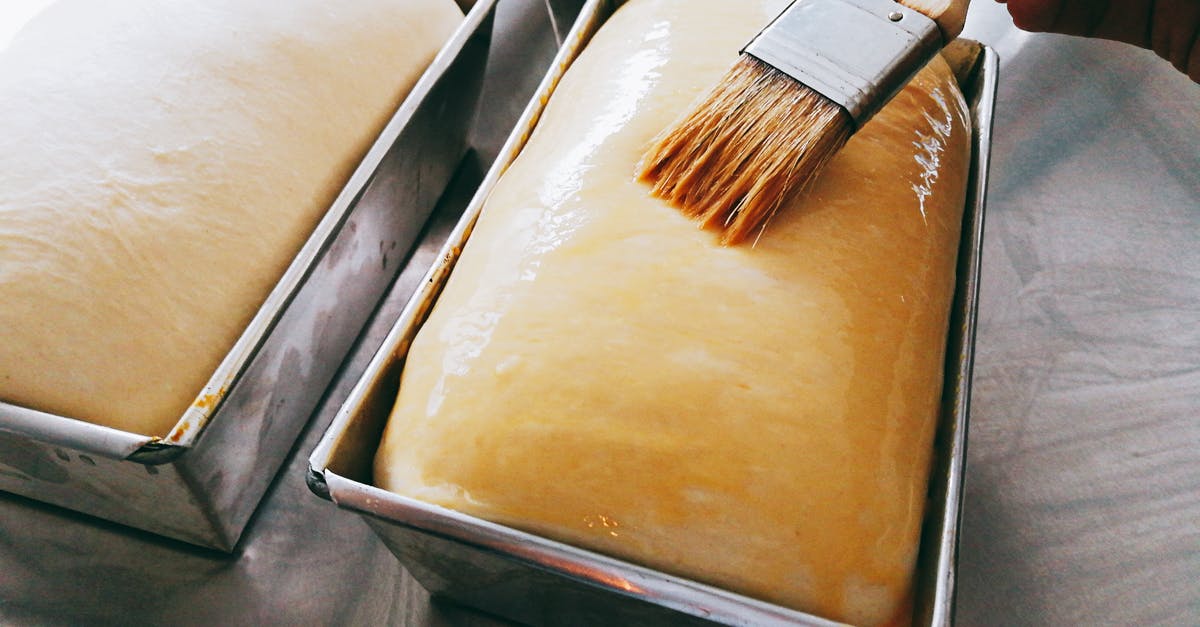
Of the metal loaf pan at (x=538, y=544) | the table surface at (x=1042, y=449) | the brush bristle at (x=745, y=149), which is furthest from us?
the table surface at (x=1042, y=449)

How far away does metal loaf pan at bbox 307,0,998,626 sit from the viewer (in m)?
0.71

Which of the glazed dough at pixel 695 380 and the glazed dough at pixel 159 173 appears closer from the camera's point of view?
the glazed dough at pixel 695 380

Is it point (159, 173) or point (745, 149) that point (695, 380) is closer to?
point (745, 149)

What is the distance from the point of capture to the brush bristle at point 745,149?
0.87 m

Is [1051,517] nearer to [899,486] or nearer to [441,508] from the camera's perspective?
[899,486]

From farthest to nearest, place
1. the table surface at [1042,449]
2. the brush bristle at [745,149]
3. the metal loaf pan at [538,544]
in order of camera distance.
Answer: the table surface at [1042,449] < the brush bristle at [745,149] < the metal loaf pan at [538,544]

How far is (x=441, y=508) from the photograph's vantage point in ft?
2.45

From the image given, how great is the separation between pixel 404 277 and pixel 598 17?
59cm

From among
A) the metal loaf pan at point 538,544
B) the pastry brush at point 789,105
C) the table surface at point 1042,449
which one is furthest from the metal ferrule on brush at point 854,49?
the table surface at point 1042,449

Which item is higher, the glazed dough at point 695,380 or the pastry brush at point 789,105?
the pastry brush at point 789,105

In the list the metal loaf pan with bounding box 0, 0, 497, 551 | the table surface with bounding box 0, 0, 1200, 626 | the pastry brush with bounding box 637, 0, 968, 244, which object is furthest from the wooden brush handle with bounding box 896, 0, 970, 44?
the metal loaf pan with bounding box 0, 0, 497, 551

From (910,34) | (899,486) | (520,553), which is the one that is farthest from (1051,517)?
(520,553)

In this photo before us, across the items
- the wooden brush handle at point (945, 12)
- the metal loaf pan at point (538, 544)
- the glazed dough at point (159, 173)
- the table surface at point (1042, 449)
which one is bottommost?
the table surface at point (1042, 449)

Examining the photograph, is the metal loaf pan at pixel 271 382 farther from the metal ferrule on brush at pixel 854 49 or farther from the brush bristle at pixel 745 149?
the metal ferrule on brush at pixel 854 49
